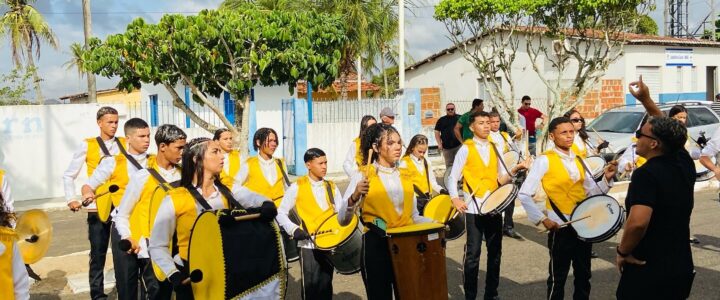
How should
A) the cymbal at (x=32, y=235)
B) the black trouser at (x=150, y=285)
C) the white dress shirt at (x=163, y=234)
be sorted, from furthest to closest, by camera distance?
the cymbal at (x=32, y=235)
the black trouser at (x=150, y=285)
the white dress shirt at (x=163, y=234)

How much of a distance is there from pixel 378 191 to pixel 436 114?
2252 cm

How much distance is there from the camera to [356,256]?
5.55m

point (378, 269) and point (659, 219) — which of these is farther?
point (378, 269)

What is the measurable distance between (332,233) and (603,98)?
22.0m

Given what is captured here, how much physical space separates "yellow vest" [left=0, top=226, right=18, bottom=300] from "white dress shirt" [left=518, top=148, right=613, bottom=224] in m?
3.65

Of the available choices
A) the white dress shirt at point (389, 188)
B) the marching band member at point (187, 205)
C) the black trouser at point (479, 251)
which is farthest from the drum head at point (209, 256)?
the black trouser at point (479, 251)

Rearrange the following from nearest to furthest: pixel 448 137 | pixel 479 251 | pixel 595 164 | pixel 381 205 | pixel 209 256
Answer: pixel 209 256 → pixel 381 205 → pixel 479 251 → pixel 595 164 → pixel 448 137

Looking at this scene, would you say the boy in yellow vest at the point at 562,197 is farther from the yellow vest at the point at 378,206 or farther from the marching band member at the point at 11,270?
the marching band member at the point at 11,270

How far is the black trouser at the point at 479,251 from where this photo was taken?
6.20 m

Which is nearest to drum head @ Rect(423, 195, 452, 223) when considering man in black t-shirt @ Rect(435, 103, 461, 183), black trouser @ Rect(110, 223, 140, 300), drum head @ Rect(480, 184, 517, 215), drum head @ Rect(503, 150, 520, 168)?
drum head @ Rect(480, 184, 517, 215)

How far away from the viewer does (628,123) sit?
15664 millimetres

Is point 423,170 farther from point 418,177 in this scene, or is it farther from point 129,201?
point 129,201

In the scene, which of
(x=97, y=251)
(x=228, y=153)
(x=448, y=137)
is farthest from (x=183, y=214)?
(x=448, y=137)

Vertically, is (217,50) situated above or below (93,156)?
above
